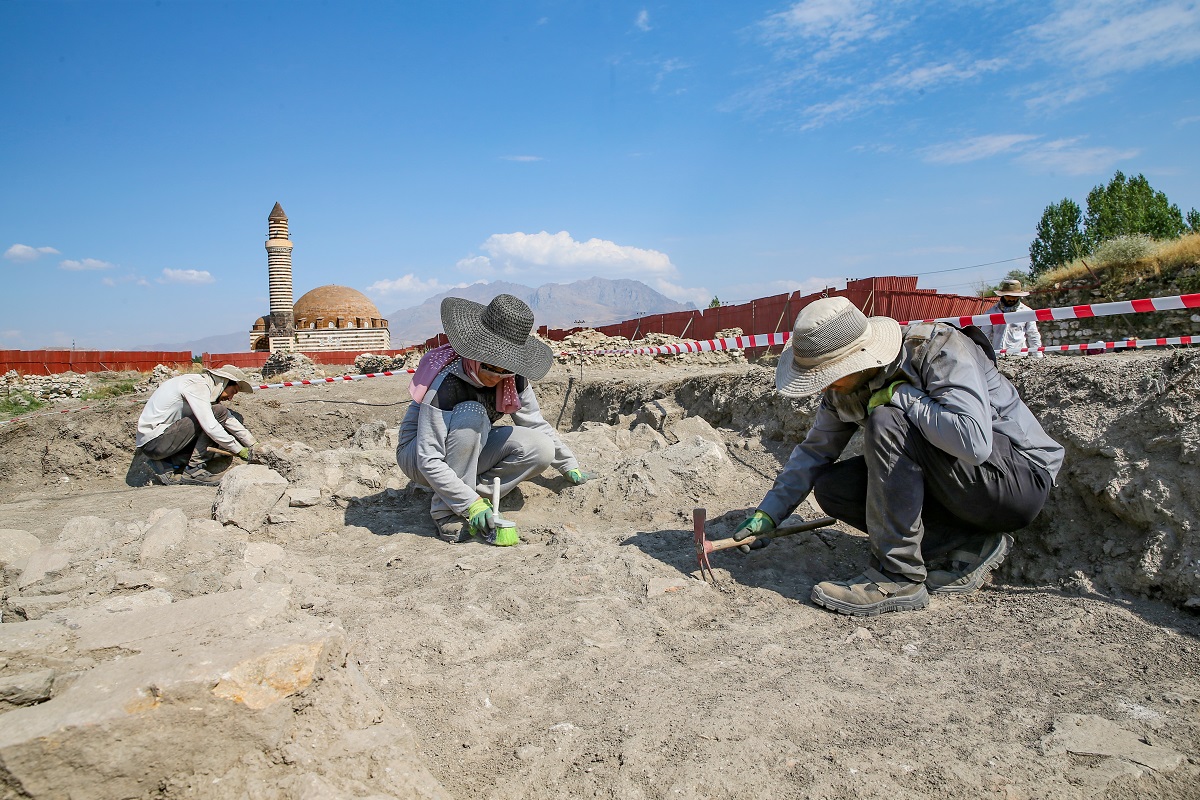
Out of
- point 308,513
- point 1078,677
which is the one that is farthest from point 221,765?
point 308,513

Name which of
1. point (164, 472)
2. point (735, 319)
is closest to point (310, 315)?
point (735, 319)

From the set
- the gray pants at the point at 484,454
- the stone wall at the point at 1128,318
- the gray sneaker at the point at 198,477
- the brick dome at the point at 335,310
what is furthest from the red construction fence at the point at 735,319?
the brick dome at the point at 335,310

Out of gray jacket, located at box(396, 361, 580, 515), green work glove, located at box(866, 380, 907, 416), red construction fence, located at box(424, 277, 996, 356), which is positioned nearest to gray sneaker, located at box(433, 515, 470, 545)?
gray jacket, located at box(396, 361, 580, 515)

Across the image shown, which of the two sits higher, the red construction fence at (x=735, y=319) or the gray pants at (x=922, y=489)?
the red construction fence at (x=735, y=319)

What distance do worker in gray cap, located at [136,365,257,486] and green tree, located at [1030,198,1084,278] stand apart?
127 ft

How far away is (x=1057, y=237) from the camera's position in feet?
120

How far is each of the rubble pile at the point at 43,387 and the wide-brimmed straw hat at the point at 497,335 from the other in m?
16.4

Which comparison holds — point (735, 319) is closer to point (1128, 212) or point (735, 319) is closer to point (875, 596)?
point (875, 596)

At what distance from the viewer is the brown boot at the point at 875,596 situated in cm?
262

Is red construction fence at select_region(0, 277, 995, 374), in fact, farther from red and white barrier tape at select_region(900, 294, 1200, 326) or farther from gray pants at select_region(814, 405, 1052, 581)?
gray pants at select_region(814, 405, 1052, 581)

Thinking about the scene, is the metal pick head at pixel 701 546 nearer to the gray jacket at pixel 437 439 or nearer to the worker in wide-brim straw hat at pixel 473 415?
the worker in wide-brim straw hat at pixel 473 415

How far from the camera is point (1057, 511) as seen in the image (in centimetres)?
290

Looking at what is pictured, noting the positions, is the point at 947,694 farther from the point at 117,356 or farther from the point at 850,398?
the point at 117,356

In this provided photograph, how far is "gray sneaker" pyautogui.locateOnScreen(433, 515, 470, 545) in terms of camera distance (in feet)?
12.3
